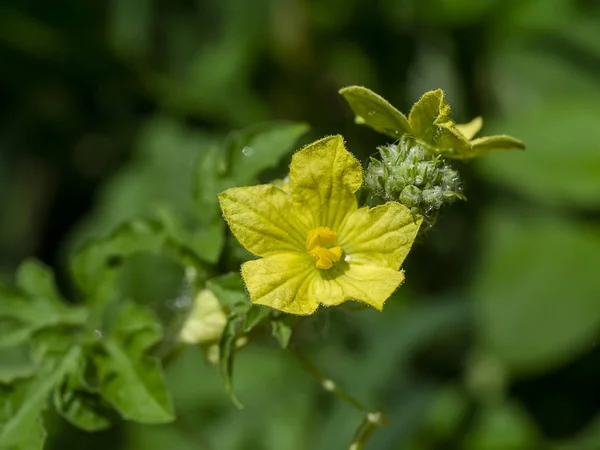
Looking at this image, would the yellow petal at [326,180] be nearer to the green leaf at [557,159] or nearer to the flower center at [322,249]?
the flower center at [322,249]

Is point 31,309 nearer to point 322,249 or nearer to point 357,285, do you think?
point 322,249

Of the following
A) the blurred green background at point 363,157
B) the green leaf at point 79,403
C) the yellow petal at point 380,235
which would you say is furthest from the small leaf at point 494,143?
the blurred green background at point 363,157

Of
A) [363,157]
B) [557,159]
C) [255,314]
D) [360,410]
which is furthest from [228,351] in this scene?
[557,159]

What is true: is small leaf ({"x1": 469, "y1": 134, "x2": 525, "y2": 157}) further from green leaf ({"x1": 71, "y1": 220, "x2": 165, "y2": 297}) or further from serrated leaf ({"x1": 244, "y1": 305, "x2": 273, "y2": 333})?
green leaf ({"x1": 71, "y1": 220, "x2": 165, "y2": 297})

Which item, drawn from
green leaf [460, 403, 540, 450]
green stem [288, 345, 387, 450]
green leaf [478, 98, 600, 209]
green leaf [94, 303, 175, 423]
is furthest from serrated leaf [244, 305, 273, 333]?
green leaf [478, 98, 600, 209]

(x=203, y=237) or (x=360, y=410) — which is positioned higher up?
(x=203, y=237)

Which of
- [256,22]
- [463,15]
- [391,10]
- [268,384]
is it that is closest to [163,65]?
[256,22]
